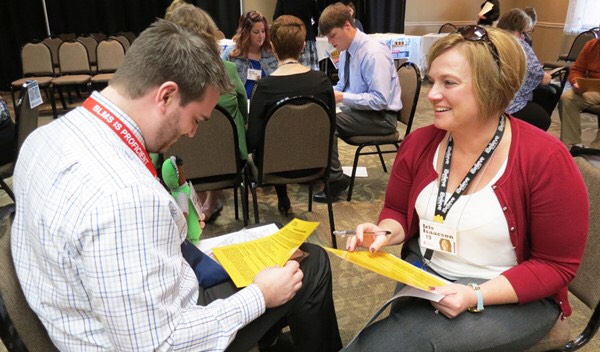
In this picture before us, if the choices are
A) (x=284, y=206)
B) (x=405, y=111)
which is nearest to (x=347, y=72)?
(x=405, y=111)

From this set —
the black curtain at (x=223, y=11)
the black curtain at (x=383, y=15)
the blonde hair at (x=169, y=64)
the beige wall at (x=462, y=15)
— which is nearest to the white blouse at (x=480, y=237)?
the blonde hair at (x=169, y=64)

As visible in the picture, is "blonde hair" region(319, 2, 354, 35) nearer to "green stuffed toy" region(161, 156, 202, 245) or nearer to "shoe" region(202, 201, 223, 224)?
"shoe" region(202, 201, 223, 224)

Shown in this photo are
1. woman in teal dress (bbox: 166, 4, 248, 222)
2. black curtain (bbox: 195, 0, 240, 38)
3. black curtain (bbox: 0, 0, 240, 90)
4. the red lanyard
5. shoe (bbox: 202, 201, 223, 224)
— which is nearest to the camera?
the red lanyard

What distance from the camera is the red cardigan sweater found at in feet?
3.41

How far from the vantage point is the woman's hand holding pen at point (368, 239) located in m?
1.25

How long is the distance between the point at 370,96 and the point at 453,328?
211cm

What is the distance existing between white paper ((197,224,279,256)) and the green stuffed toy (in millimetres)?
34

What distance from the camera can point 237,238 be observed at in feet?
4.65

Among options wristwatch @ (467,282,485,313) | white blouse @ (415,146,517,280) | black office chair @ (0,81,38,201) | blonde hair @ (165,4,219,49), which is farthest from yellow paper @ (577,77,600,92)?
black office chair @ (0,81,38,201)

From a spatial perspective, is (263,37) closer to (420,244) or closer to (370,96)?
(370,96)

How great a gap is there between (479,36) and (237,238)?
932 mm

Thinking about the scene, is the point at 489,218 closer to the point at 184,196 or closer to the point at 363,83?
the point at 184,196

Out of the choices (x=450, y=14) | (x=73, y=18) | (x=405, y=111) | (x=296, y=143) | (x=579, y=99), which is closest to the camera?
(x=296, y=143)

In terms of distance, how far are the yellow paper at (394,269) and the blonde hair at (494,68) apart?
1.48ft
